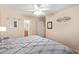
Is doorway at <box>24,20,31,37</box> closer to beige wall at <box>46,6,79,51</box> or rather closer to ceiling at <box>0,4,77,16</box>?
ceiling at <box>0,4,77,16</box>

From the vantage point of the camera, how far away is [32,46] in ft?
4.87

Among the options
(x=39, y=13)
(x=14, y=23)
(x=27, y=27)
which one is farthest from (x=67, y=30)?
(x=14, y=23)

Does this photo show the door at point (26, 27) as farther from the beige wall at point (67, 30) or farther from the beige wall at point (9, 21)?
the beige wall at point (67, 30)

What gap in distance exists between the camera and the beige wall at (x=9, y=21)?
4.94 feet

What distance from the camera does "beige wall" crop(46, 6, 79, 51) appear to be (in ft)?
4.83

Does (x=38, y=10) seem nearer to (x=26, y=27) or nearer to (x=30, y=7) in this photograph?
(x=30, y=7)

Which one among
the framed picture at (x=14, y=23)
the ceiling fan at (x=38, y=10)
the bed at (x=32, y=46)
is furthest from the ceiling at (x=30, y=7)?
the bed at (x=32, y=46)

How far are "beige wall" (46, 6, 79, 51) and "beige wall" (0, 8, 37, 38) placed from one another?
198mm

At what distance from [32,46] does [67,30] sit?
48 centimetres

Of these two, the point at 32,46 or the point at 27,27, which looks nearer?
the point at 32,46

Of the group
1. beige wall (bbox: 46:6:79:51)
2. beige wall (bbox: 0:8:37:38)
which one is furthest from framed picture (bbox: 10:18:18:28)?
beige wall (bbox: 46:6:79:51)

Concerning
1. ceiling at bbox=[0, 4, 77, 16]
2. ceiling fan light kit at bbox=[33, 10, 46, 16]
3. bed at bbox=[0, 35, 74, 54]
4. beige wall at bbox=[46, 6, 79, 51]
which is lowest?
bed at bbox=[0, 35, 74, 54]
